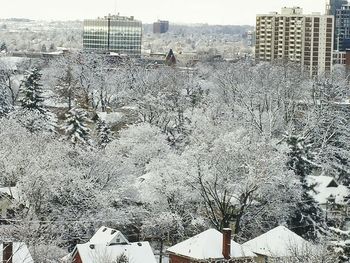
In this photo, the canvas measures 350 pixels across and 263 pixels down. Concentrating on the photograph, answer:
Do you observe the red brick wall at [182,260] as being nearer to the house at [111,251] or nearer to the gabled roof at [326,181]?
the house at [111,251]

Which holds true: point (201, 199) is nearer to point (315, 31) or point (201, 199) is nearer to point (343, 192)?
point (343, 192)

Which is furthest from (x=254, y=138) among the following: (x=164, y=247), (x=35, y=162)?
(x=35, y=162)

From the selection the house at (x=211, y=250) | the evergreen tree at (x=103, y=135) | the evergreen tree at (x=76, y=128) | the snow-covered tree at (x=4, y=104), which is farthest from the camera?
the snow-covered tree at (x=4, y=104)

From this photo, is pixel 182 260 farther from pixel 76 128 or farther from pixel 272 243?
pixel 76 128

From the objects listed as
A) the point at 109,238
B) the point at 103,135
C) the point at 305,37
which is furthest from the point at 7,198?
the point at 305,37

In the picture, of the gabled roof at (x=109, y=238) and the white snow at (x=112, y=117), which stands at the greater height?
the white snow at (x=112, y=117)

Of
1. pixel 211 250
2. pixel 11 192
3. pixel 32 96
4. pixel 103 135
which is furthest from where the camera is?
pixel 32 96

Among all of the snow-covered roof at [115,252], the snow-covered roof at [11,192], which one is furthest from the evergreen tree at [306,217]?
the snow-covered roof at [11,192]
